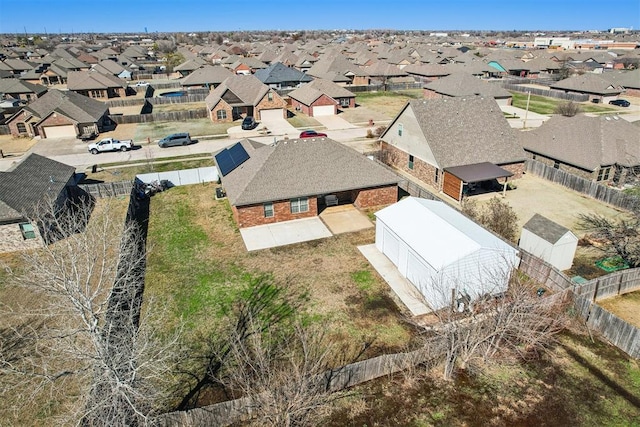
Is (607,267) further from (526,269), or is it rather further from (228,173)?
(228,173)

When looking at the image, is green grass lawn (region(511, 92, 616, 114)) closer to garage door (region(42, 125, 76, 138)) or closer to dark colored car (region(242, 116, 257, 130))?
dark colored car (region(242, 116, 257, 130))

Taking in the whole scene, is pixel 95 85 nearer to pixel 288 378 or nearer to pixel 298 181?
pixel 298 181

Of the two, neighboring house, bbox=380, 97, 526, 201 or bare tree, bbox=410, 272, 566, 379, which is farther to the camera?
neighboring house, bbox=380, 97, 526, 201

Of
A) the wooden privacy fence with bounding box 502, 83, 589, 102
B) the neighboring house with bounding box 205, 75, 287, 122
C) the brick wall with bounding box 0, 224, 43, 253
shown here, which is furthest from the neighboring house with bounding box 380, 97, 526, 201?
the wooden privacy fence with bounding box 502, 83, 589, 102

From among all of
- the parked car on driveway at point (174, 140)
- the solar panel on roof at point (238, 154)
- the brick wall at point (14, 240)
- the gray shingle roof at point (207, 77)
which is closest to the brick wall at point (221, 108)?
the parked car on driveway at point (174, 140)

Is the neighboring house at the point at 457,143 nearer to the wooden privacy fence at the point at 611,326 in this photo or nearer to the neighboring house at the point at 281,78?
the wooden privacy fence at the point at 611,326

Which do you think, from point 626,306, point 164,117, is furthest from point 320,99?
point 626,306
